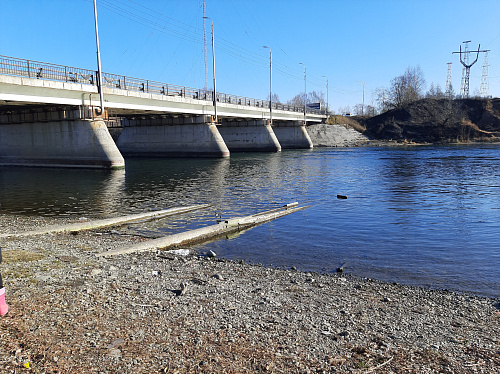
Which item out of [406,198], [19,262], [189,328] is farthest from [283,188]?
[189,328]

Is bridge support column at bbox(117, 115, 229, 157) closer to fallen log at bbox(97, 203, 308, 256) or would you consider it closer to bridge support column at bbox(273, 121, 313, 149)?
bridge support column at bbox(273, 121, 313, 149)

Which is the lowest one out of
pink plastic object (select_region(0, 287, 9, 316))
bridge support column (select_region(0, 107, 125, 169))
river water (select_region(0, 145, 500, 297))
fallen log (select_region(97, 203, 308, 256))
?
river water (select_region(0, 145, 500, 297))

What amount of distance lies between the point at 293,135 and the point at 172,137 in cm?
4022

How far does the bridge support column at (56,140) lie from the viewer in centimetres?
4166

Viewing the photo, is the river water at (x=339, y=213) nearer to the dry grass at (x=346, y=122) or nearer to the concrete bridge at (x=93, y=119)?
the concrete bridge at (x=93, y=119)

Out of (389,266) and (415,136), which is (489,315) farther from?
(415,136)

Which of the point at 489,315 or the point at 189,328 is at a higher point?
the point at 189,328

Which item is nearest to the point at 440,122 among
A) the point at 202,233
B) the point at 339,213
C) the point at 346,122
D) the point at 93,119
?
the point at 346,122

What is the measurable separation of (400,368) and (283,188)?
22840 mm

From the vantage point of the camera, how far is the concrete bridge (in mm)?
35688

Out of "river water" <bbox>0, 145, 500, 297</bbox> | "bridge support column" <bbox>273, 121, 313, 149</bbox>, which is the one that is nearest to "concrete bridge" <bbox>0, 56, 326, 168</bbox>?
"river water" <bbox>0, 145, 500, 297</bbox>

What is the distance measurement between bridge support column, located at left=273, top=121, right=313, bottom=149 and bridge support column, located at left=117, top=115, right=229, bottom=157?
118ft

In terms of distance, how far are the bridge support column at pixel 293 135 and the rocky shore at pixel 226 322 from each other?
3468 inches

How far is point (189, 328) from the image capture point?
19.5 ft
